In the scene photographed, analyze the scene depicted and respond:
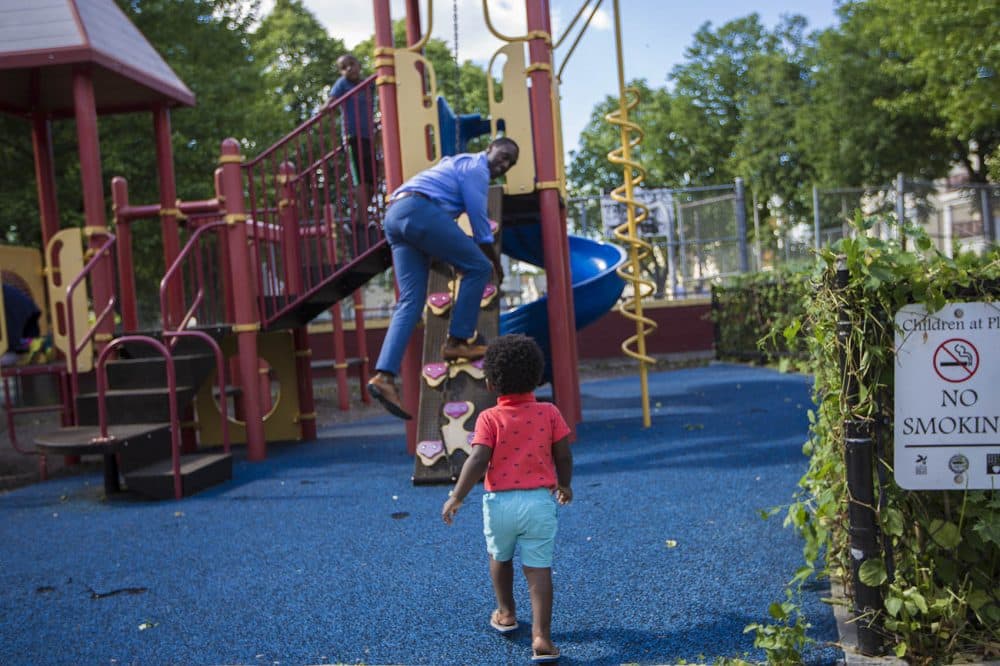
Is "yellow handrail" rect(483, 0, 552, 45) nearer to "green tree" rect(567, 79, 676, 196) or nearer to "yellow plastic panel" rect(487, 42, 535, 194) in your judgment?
"yellow plastic panel" rect(487, 42, 535, 194)

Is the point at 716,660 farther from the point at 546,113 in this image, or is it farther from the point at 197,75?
the point at 197,75

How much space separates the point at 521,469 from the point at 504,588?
19.1 inches

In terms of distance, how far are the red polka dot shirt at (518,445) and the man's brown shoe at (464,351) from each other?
3.09 meters

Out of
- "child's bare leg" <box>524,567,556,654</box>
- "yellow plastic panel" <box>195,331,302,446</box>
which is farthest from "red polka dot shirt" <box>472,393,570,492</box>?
"yellow plastic panel" <box>195,331,302,446</box>

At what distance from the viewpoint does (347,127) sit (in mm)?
8312

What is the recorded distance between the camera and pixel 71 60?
319 inches

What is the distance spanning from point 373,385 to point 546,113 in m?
3.00

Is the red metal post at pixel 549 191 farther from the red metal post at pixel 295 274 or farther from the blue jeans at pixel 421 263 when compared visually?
the red metal post at pixel 295 274

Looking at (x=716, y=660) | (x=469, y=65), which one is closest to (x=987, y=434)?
(x=716, y=660)

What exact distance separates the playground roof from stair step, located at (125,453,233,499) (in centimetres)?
408

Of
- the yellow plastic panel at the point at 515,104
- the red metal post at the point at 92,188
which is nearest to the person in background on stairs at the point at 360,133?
the yellow plastic panel at the point at 515,104

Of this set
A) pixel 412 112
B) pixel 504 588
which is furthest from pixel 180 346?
pixel 504 588

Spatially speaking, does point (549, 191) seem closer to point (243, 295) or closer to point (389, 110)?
point (389, 110)

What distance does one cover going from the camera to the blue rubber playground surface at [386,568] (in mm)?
3062
